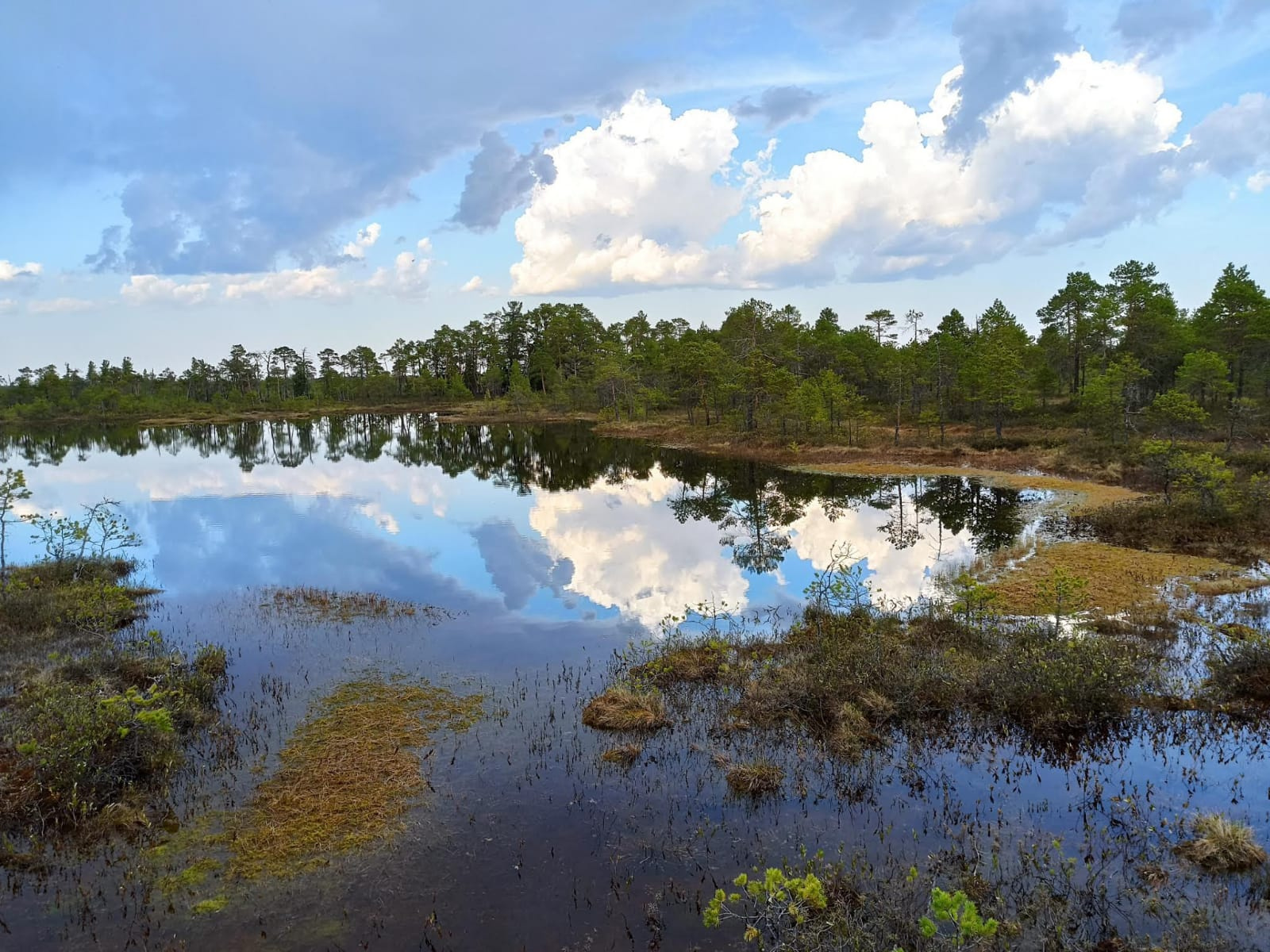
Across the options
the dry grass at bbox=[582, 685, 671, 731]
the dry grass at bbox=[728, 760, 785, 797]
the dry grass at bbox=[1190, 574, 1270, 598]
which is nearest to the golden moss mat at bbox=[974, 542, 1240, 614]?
the dry grass at bbox=[1190, 574, 1270, 598]

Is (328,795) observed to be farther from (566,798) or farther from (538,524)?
(538,524)

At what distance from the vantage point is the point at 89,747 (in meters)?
11.6

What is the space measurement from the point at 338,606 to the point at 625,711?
480 inches

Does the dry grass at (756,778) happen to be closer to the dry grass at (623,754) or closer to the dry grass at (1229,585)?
the dry grass at (623,754)

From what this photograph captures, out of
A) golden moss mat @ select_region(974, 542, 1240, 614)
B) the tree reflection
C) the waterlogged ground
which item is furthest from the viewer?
the tree reflection

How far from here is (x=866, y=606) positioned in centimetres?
2000

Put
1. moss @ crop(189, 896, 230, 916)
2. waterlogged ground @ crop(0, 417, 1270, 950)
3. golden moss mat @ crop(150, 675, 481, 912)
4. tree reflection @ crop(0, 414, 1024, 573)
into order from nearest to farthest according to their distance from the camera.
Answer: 1. waterlogged ground @ crop(0, 417, 1270, 950)
2. moss @ crop(189, 896, 230, 916)
3. golden moss mat @ crop(150, 675, 481, 912)
4. tree reflection @ crop(0, 414, 1024, 573)

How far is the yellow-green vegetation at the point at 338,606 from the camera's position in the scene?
21.4 metres

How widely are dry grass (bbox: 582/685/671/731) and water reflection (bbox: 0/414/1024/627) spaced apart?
20.7 feet

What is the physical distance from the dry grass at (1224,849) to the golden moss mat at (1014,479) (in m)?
26.1

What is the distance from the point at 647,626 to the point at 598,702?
5.28m

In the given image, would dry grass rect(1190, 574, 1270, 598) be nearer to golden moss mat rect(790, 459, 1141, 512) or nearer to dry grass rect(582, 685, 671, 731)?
golden moss mat rect(790, 459, 1141, 512)

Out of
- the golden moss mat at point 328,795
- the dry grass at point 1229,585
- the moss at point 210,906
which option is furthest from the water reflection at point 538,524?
the moss at point 210,906

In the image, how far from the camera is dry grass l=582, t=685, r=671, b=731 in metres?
13.9
